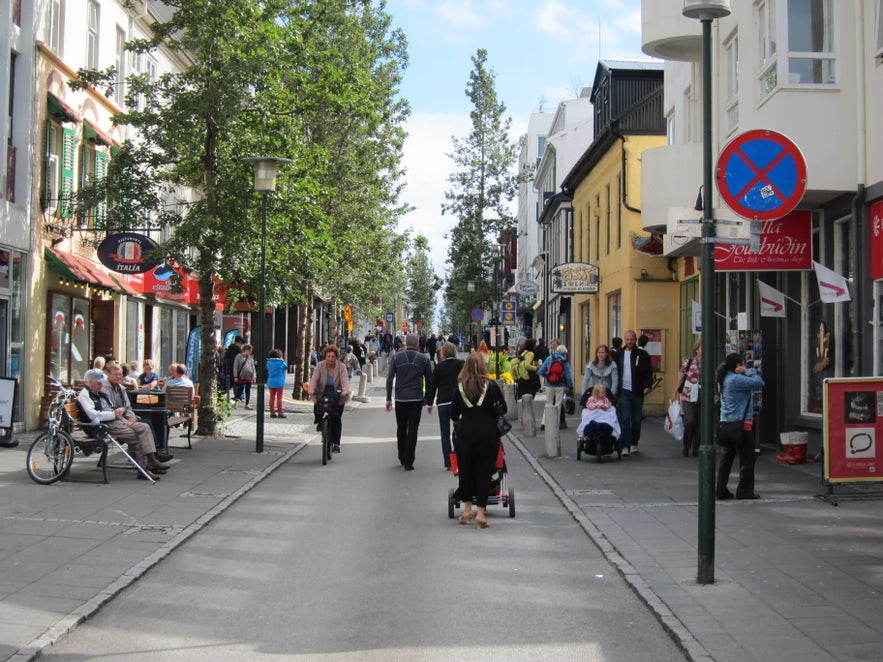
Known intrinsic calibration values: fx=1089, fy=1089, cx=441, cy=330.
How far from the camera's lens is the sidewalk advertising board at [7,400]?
16156 millimetres

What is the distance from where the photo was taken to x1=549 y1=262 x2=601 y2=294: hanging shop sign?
31203 mm

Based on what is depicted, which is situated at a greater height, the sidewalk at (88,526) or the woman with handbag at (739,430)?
the woman with handbag at (739,430)

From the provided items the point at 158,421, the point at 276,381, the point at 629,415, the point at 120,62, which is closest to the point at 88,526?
the point at 158,421

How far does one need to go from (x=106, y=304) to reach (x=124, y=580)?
17.8m

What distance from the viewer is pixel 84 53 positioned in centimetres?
2170

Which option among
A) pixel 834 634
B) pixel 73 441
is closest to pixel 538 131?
pixel 73 441

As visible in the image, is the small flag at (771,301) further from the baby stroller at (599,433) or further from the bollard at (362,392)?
the bollard at (362,392)

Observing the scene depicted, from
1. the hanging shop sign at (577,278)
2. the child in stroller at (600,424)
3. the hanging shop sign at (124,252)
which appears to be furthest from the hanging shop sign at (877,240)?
the hanging shop sign at (577,278)

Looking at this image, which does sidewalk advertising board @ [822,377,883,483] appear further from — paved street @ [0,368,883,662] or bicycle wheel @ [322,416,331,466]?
bicycle wheel @ [322,416,331,466]

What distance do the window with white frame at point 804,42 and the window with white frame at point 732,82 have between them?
9.88ft

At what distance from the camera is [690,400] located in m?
16.6

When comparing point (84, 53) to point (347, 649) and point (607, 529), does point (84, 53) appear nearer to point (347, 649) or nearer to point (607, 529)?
point (607, 529)

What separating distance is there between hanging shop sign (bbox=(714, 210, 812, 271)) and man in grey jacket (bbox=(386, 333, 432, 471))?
4.41 m

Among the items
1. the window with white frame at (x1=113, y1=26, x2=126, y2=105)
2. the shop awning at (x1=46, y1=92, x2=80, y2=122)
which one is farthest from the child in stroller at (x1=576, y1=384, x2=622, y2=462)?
the window with white frame at (x1=113, y1=26, x2=126, y2=105)
